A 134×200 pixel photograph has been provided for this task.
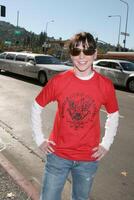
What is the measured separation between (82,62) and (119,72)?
1647 centimetres

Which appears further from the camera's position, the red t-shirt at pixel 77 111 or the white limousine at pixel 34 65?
the white limousine at pixel 34 65

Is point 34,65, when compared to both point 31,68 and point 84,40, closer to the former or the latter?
point 31,68

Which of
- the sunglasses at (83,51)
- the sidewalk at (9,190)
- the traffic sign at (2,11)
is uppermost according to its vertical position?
the traffic sign at (2,11)

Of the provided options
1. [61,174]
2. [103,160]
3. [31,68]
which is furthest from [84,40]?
[31,68]

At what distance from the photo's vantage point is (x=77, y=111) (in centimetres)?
296

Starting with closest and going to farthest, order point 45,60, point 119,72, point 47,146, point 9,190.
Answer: point 47,146 < point 9,190 < point 119,72 < point 45,60

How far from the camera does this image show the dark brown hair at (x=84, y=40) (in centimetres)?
291

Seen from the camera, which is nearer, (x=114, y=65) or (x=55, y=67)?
(x=55, y=67)

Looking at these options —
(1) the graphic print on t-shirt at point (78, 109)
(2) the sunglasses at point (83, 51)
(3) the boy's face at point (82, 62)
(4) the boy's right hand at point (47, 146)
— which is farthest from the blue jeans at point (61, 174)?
(2) the sunglasses at point (83, 51)

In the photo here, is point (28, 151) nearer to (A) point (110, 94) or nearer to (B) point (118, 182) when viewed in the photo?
(B) point (118, 182)

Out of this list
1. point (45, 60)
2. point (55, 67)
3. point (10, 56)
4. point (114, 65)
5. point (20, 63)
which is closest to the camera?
point (55, 67)

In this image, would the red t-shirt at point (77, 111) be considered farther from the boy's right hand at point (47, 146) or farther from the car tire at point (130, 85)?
the car tire at point (130, 85)

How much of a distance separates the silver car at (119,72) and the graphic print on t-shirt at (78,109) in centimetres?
1577

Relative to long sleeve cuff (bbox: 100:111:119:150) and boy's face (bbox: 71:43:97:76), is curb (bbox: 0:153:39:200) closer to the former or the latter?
long sleeve cuff (bbox: 100:111:119:150)
